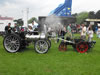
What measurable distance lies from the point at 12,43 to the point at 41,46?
55.2 inches

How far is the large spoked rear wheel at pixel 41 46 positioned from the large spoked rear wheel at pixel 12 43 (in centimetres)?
85

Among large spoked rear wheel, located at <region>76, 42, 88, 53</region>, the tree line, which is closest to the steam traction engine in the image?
large spoked rear wheel, located at <region>76, 42, 88, 53</region>

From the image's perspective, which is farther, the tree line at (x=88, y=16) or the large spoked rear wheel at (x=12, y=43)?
the tree line at (x=88, y=16)

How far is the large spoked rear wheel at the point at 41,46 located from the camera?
21.4ft

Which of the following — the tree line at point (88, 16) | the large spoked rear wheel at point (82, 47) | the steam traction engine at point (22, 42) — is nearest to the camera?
the steam traction engine at point (22, 42)

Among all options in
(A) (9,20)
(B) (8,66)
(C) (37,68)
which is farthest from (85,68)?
(A) (9,20)

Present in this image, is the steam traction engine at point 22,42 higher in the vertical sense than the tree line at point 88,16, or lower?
lower

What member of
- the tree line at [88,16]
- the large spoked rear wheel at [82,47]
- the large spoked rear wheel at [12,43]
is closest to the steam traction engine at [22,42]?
the large spoked rear wheel at [12,43]

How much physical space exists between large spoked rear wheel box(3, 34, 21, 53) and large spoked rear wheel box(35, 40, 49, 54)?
85 centimetres

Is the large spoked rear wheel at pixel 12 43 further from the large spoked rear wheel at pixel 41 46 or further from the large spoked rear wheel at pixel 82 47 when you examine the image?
the large spoked rear wheel at pixel 82 47

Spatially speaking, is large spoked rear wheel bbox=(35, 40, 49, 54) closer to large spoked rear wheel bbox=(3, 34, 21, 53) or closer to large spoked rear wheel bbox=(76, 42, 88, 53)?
large spoked rear wheel bbox=(3, 34, 21, 53)

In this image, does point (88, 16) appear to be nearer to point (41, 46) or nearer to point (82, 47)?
point (82, 47)

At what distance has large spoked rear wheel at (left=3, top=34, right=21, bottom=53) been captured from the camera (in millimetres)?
6573

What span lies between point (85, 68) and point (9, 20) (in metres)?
20.9
